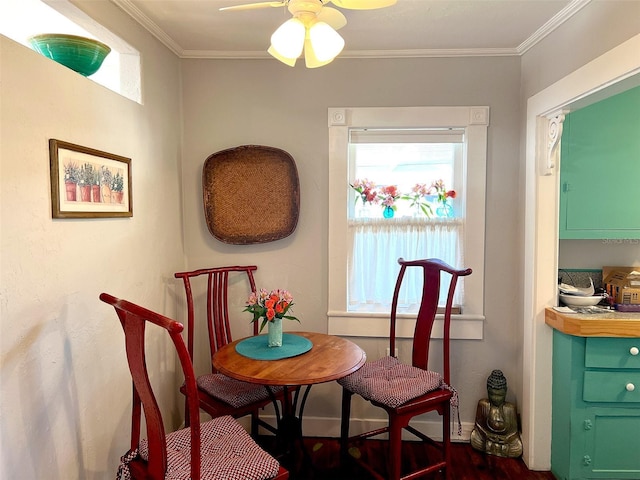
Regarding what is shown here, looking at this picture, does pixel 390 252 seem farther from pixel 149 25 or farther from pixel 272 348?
pixel 149 25

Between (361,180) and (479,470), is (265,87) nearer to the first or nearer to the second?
(361,180)

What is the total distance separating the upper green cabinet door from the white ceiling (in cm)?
57

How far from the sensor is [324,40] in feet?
4.64

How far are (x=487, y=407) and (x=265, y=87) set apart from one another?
2390 mm

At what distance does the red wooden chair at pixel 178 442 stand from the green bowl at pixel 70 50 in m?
0.93

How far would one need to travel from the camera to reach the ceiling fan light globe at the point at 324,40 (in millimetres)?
1399

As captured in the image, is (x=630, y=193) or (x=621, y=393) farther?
(x=630, y=193)

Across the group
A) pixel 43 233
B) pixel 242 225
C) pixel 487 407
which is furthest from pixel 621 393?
pixel 43 233

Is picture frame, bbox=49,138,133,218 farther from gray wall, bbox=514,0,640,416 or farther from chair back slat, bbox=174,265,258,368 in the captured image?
gray wall, bbox=514,0,640,416

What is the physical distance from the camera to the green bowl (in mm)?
1539

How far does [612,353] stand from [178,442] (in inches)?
83.0

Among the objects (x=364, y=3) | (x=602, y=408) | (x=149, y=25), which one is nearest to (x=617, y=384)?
(x=602, y=408)

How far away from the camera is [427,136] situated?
257 cm

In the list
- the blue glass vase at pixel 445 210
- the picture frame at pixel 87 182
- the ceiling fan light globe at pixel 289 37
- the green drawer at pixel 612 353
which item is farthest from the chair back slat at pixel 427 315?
the picture frame at pixel 87 182
